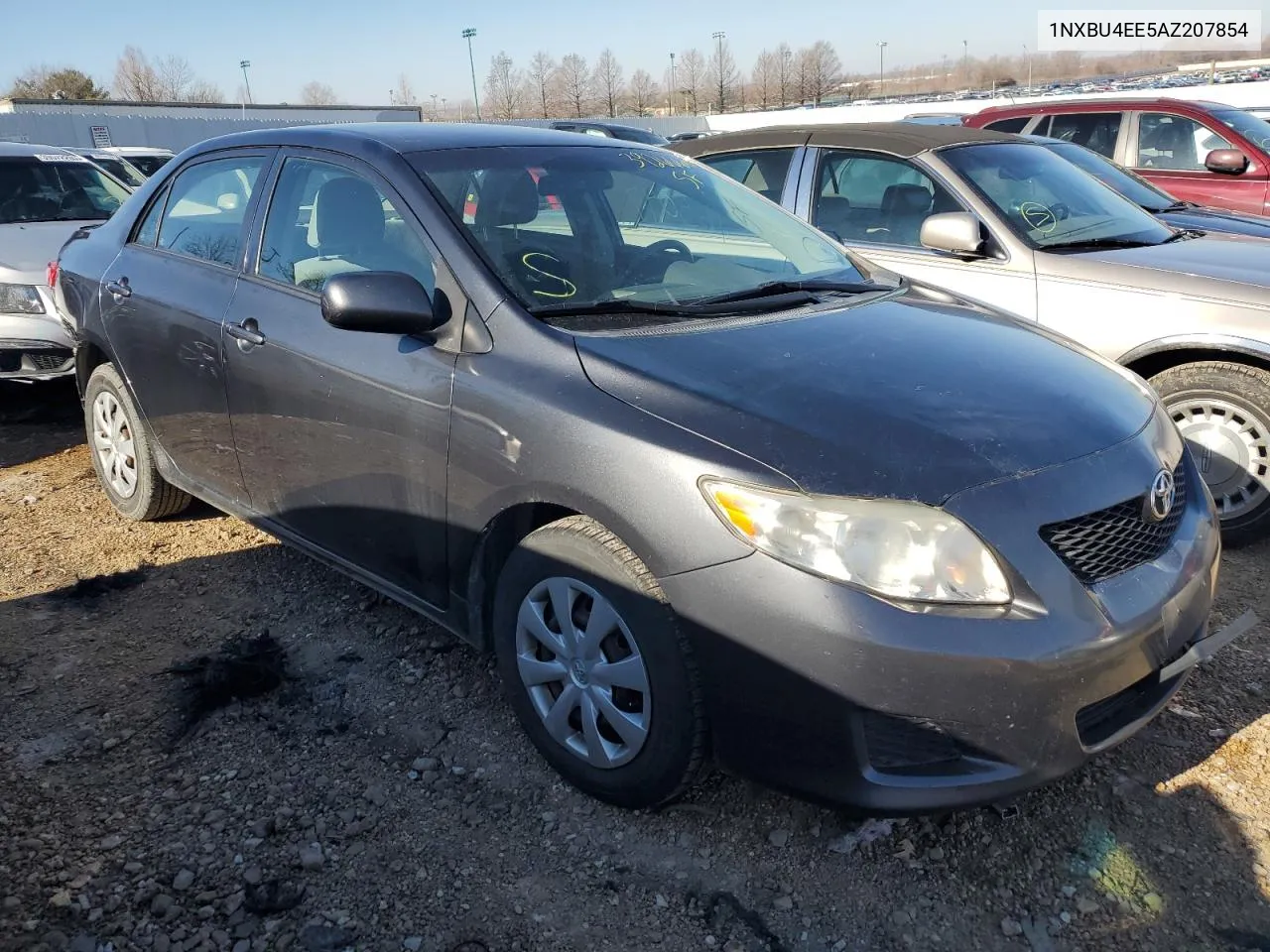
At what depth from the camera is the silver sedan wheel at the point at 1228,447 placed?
412 cm

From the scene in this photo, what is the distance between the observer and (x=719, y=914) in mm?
2320

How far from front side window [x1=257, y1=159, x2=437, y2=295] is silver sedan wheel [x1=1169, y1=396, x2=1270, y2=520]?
3257 millimetres

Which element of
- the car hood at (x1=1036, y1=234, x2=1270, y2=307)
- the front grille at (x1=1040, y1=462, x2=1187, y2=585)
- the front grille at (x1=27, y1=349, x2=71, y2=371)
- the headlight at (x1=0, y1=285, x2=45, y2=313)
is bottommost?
the front grille at (x1=27, y1=349, x2=71, y2=371)

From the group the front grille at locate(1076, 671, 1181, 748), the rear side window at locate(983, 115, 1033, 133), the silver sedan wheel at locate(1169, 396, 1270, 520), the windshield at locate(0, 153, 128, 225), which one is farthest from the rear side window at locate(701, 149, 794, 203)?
the windshield at locate(0, 153, 128, 225)

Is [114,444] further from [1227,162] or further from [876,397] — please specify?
[1227,162]

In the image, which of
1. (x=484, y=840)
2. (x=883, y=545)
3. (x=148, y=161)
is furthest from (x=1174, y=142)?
(x=148, y=161)

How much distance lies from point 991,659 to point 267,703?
7.35ft

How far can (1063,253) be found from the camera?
4629mm

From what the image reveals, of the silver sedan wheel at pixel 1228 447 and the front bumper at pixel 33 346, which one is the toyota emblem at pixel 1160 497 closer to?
the silver sedan wheel at pixel 1228 447

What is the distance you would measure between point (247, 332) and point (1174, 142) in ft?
25.8

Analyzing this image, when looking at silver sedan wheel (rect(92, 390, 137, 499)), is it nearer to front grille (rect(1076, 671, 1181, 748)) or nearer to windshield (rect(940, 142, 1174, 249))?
front grille (rect(1076, 671, 1181, 748))

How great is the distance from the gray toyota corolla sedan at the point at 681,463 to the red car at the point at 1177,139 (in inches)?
232

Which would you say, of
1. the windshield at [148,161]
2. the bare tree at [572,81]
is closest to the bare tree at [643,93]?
the bare tree at [572,81]

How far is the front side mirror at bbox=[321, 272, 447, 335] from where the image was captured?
272 cm
